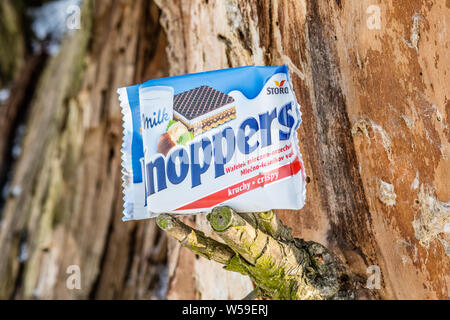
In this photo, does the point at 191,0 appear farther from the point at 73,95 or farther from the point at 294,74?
the point at 73,95

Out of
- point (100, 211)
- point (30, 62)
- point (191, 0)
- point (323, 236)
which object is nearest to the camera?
point (323, 236)

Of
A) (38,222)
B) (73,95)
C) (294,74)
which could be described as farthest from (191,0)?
(38,222)

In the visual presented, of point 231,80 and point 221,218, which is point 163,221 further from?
point 231,80

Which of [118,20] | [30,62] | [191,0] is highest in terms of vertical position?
[30,62]

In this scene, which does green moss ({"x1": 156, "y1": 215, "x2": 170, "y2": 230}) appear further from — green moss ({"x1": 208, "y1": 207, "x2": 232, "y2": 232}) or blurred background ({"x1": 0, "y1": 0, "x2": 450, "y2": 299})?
blurred background ({"x1": 0, "y1": 0, "x2": 450, "y2": 299})

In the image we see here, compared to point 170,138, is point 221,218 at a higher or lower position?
lower

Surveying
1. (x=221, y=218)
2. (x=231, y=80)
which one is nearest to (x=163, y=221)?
(x=221, y=218)

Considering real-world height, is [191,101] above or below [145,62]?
below
